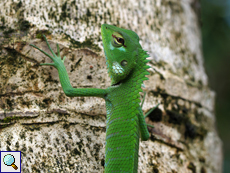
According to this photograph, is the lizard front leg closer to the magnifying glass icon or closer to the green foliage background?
the magnifying glass icon

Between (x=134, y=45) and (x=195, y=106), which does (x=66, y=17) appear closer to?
(x=134, y=45)

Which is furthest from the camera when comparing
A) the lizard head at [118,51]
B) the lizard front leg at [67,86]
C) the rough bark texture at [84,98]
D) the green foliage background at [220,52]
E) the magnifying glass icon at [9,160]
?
the green foliage background at [220,52]

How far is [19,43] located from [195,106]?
2.31 metres

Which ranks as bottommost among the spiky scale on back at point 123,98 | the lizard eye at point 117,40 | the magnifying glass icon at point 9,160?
the magnifying glass icon at point 9,160

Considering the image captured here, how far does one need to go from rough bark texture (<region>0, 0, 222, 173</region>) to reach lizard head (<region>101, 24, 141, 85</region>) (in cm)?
12

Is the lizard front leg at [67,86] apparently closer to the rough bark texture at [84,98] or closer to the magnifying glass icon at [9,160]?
the rough bark texture at [84,98]

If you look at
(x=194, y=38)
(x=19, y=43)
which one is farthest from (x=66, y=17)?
(x=194, y=38)

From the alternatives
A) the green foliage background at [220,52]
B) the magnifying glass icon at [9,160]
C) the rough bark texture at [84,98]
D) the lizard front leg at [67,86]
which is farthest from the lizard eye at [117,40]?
the green foliage background at [220,52]

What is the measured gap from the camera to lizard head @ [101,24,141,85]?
2.62 meters

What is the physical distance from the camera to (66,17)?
8.74 ft

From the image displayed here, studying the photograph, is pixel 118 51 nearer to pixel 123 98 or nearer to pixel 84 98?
pixel 123 98

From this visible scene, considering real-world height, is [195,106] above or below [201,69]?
below

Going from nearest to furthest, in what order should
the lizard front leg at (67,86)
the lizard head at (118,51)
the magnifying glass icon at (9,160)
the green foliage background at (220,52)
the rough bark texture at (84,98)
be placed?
the magnifying glass icon at (9,160) < the rough bark texture at (84,98) < the lizard front leg at (67,86) < the lizard head at (118,51) < the green foliage background at (220,52)

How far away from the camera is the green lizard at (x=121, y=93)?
228 cm
